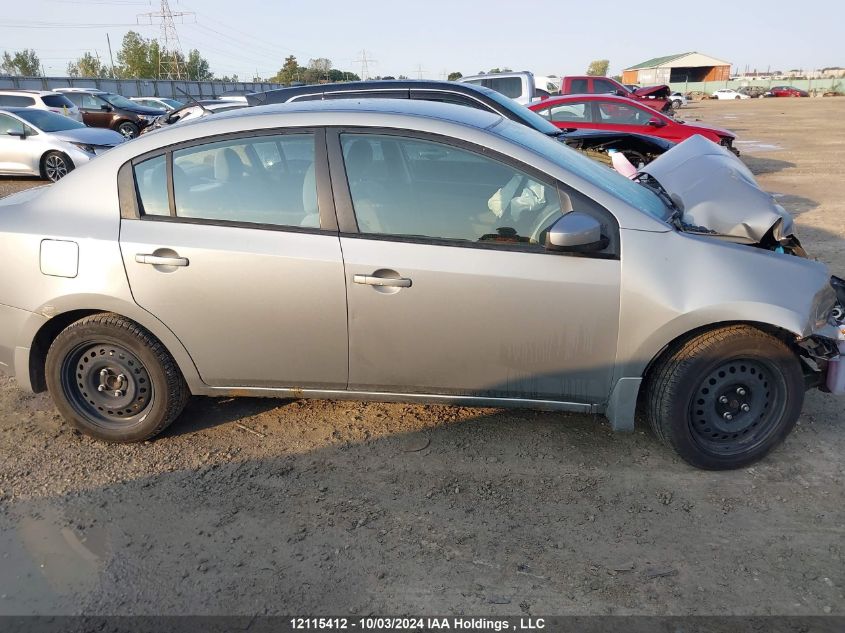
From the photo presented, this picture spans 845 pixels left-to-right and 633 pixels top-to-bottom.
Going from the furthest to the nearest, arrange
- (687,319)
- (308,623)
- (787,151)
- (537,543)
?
1. (787,151)
2. (687,319)
3. (537,543)
4. (308,623)

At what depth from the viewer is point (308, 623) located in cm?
241

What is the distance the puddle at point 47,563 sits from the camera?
2541 mm

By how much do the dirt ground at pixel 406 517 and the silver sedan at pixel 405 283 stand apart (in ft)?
1.04

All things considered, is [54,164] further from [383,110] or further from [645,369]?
[645,369]

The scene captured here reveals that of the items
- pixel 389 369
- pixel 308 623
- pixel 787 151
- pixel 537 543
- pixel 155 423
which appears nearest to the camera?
pixel 308 623

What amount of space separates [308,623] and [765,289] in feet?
8.04

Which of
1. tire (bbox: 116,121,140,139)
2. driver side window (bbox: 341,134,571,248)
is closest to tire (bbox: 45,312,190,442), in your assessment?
driver side window (bbox: 341,134,571,248)

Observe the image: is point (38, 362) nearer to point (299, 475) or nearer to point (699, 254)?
point (299, 475)

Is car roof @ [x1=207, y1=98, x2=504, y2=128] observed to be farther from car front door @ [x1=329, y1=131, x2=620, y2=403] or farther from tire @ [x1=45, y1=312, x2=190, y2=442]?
tire @ [x1=45, y1=312, x2=190, y2=442]

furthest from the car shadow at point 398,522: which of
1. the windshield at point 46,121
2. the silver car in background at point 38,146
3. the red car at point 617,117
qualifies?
the windshield at point 46,121

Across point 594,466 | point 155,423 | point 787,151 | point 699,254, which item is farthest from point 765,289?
point 787,151

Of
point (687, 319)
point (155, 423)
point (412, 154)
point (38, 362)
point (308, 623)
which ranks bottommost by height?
point (308, 623)

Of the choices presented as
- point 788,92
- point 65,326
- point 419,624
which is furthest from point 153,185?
point 788,92

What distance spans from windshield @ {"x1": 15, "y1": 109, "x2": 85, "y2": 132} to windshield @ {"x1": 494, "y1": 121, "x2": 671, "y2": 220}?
41.3ft
